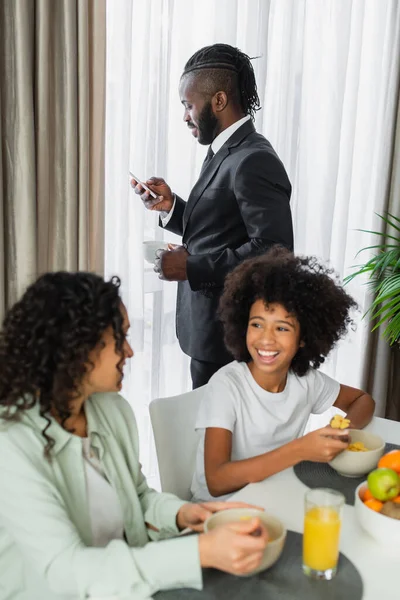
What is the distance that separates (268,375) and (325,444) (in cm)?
34

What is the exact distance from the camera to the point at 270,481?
4.26 ft

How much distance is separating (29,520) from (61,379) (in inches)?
8.2

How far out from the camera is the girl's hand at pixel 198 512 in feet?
3.52

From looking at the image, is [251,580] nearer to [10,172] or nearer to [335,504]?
[335,504]

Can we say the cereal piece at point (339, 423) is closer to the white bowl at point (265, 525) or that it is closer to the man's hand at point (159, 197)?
the white bowl at point (265, 525)

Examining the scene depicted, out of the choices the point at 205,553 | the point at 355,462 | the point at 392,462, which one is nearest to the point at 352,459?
the point at 355,462

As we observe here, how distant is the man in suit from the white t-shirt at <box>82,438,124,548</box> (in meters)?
0.88

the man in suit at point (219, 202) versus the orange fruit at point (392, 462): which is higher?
the man in suit at point (219, 202)

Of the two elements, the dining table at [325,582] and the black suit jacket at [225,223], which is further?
the black suit jacket at [225,223]

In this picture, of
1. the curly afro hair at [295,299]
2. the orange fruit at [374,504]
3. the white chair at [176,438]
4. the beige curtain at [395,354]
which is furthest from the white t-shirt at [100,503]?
the beige curtain at [395,354]

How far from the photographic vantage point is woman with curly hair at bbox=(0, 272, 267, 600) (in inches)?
36.6

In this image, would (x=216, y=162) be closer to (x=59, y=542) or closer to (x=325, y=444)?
(x=325, y=444)

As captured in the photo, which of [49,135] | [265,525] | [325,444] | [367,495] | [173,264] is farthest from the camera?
[173,264]

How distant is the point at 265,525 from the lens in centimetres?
101
